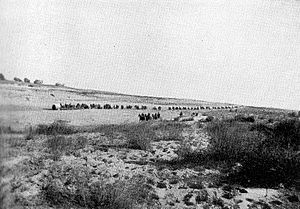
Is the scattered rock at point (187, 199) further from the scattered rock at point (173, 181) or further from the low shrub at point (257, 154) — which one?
the low shrub at point (257, 154)

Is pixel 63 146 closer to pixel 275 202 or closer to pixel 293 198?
pixel 275 202

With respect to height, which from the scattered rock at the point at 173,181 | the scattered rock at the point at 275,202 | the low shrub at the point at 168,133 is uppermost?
the low shrub at the point at 168,133

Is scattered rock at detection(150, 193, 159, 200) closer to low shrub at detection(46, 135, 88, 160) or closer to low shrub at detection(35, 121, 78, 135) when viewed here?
low shrub at detection(46, 135, 88, 160)

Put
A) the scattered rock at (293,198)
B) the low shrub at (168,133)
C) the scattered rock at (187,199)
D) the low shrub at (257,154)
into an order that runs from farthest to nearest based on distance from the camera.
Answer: the low shrub at (168,133) → the low shrub at (257,154) → the scattered rock at (293,198) → the scattered rock at (187,199)

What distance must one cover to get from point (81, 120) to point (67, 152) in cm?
1163

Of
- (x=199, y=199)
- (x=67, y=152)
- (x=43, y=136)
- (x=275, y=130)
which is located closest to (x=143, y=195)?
(x=199, y=199)

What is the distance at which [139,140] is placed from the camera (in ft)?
38.2

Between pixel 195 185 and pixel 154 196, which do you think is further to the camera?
pixel 195 185

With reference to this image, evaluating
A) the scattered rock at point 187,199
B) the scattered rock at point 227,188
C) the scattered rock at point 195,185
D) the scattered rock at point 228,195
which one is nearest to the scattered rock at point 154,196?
the scattered rock at point 187,199

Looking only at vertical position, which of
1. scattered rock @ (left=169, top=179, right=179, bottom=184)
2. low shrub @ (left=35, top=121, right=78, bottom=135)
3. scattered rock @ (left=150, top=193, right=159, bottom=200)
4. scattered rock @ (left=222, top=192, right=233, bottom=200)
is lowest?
scattered rock @ (left=150, top=193, right=159, bottom=200)

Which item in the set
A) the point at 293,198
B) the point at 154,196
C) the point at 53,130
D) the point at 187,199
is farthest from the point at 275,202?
the point at 53,130

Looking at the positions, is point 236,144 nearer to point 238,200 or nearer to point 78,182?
point 238,200

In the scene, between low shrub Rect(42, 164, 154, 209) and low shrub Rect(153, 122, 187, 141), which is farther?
low shrub Rect(153, 122, 187, 141)

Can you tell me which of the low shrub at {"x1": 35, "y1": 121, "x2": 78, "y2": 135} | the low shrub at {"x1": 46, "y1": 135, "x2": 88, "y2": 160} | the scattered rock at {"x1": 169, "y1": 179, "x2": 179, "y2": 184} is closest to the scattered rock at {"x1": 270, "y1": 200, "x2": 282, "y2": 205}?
the scattered rock at {"x1": 169, "y1": 179, "x2": 179, "y2": 184}
